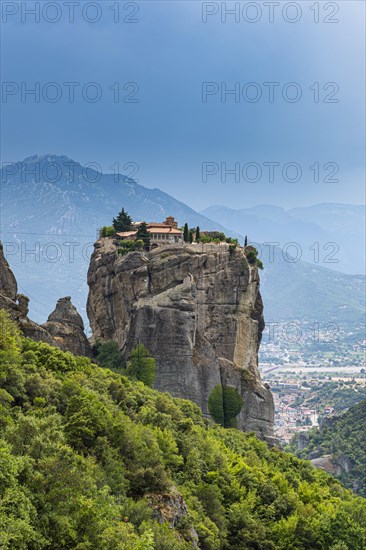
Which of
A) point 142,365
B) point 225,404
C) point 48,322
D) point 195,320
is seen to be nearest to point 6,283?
point 48,322

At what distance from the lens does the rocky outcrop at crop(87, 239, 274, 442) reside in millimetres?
53469

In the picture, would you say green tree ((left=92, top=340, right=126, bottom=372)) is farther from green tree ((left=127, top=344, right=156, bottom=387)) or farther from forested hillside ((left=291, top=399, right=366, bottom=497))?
forested hillside ((left=291, top=399, right=366, bottom=497))

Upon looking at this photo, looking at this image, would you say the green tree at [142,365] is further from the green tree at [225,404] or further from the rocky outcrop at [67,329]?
the green tree at [225,404]

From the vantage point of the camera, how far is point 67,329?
55.2m

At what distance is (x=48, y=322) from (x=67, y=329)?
1.59m

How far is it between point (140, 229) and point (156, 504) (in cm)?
3776

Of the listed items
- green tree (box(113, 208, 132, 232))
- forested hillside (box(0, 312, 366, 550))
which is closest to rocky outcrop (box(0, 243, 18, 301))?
forested hillside (box(0, 312, 366, 550))

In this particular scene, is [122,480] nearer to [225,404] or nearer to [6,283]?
[6,283]

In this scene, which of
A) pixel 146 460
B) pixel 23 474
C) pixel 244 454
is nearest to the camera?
pixel 23 474

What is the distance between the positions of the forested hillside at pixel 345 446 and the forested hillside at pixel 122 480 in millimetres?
54418

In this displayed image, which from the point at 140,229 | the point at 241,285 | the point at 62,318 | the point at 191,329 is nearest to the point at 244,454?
the point at 191,329

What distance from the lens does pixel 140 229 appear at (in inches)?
2445

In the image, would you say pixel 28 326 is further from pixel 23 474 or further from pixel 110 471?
pixel 23 474

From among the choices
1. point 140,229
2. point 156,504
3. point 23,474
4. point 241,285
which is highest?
point 140,229
